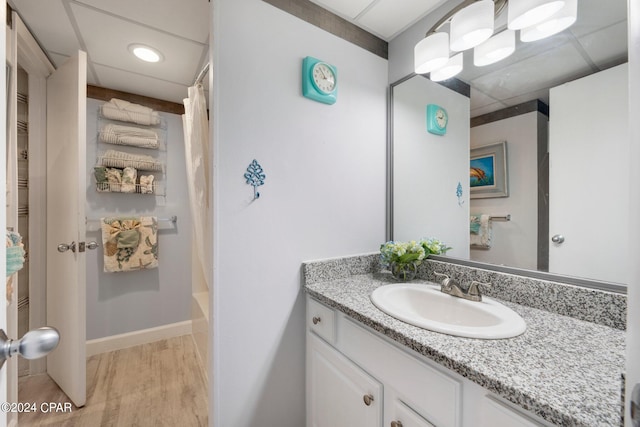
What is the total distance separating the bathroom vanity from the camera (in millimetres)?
528

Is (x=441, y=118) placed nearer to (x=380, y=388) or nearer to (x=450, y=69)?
(x=450, y=69)

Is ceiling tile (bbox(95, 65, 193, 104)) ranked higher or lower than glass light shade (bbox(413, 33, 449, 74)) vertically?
higher

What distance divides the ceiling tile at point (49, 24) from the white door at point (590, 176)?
221 cm

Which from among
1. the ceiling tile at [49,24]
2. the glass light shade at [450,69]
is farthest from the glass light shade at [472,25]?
the ceiling tile at [49,24]

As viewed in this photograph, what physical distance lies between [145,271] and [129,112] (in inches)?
51.9

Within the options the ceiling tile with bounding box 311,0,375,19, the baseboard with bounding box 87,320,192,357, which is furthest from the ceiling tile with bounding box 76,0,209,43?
the baseboard with bounding box 87,320,192,357

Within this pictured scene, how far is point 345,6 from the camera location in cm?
131

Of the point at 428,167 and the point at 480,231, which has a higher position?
the point at 428,167

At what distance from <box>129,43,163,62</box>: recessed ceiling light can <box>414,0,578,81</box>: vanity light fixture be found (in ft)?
5.07

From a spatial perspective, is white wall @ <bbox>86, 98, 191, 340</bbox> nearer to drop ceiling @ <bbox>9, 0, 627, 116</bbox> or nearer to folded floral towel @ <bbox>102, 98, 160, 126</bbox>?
folded floral towel @ <bbox>102, 98, 160, 126</bbox>

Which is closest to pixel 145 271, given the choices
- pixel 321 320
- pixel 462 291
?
pixel 321 320

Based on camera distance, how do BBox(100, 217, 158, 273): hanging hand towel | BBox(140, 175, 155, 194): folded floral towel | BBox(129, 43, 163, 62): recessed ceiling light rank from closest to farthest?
BBox(129, 43, 163, 62): recessed ceiling light < BBox(100, 217, 158, 273): hanging hand towel < BBox(140, 175, 155, 194): folded floral towel

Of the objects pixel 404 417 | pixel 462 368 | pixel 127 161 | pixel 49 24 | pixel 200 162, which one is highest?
pixel 49 24

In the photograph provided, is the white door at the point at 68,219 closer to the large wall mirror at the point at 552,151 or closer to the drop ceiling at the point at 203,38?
the drop ceiling at the point at 203,38
